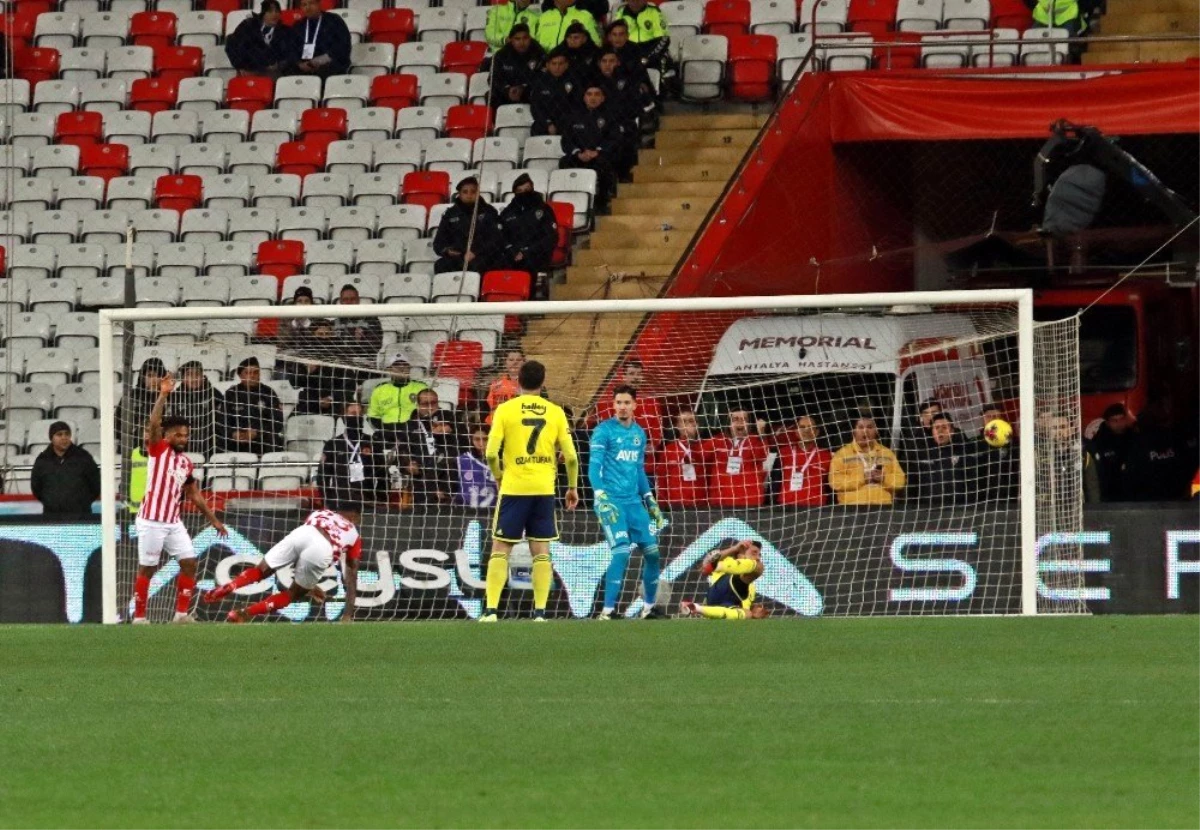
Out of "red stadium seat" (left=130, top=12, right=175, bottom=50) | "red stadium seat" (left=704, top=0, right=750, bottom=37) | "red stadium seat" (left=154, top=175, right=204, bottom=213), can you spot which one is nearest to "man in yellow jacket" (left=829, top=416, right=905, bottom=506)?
"red stadium seat" (left=704, top=0, right=750, bottom=37)

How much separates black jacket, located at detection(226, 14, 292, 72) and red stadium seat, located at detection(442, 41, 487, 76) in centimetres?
183

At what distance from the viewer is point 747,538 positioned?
16.5 m

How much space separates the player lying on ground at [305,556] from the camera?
15352 millimetres

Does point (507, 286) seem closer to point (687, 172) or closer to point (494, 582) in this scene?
point (687, 172)

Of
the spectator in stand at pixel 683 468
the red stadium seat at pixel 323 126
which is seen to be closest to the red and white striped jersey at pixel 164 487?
the spectator in stand at pixel 683 468

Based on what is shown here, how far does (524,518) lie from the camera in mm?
14391

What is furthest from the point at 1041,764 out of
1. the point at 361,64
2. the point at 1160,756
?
the point at 361,64

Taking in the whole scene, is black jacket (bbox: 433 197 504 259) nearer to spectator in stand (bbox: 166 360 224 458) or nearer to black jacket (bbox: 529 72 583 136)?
black jacket (bbox: 529 72 583 136)

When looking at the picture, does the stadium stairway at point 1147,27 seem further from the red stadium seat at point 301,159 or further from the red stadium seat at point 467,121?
the red stadium seat at point 301,159

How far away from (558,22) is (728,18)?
1.85m

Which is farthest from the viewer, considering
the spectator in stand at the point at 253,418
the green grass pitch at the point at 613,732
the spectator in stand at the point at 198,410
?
the spectator in stand at the point at 198,410

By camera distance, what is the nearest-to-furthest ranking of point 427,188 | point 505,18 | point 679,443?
point 679,443, point 427,188, point 505,18

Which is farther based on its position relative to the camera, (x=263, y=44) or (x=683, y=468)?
(x=263, y=44)

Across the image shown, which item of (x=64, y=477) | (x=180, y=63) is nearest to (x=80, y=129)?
(x=180, y=63)
